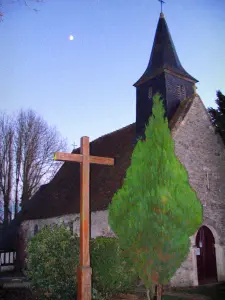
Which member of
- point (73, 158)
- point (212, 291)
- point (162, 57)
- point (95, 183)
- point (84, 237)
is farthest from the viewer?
point (162, 57)

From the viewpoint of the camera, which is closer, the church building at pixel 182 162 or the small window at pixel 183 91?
the church building at pixel 182 162

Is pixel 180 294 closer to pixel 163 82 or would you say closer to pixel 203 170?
pixel 203 170

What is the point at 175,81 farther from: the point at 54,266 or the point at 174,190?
the point at 54,266

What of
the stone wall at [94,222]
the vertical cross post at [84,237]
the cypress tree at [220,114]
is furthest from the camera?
the cypress tree at [220,114]

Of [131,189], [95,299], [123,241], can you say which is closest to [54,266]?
[95,299]

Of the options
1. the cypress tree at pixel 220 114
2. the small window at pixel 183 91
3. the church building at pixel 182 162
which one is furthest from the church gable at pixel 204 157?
the small window at pixel 183 91

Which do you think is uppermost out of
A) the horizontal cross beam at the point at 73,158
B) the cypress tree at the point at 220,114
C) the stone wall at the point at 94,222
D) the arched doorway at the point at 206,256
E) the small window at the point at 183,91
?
the small window at the point at 183,91

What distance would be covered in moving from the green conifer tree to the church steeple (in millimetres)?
7639

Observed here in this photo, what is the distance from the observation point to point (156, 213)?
659 cm

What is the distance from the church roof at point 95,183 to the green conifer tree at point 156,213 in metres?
6.17

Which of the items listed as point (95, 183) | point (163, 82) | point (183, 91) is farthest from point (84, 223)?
point (183, 91)

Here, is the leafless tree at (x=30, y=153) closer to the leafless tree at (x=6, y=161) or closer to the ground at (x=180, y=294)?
the leafless tree at (x=6, y=161)

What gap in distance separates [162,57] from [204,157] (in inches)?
226

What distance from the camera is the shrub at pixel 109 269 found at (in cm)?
795
